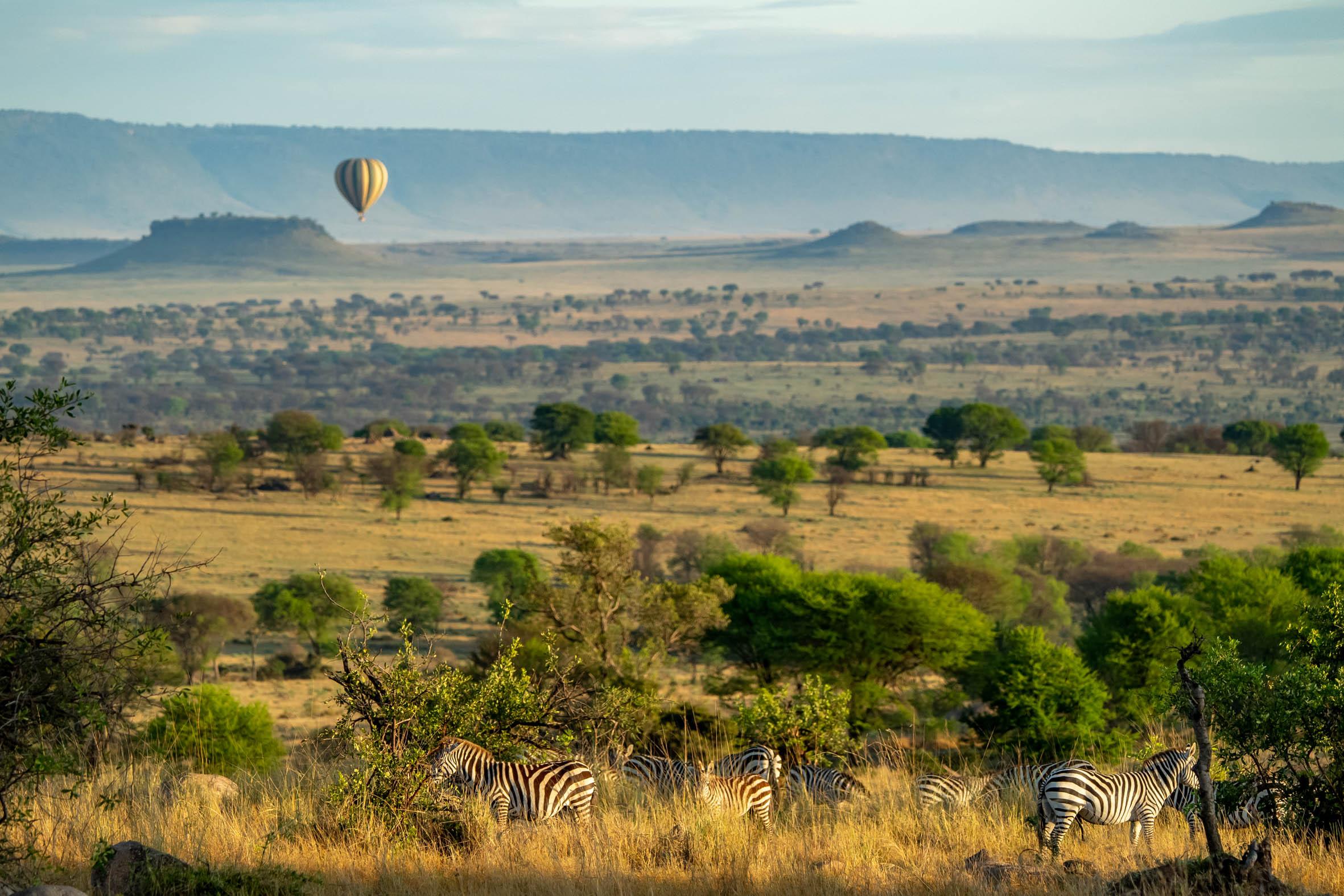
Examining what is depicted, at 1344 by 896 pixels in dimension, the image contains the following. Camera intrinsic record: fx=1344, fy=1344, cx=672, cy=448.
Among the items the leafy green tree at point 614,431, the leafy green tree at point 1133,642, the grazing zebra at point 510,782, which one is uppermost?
the grazing zebra at point 510,782

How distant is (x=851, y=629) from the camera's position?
29.8 m

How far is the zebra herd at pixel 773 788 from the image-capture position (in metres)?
9.73

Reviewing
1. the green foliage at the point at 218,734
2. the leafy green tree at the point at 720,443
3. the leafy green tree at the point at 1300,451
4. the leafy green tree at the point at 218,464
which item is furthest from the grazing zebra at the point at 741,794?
the leafy green tree at the point at 1300,451

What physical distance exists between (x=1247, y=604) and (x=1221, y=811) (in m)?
23.1

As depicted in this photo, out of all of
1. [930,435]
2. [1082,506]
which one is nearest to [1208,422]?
[930,435]

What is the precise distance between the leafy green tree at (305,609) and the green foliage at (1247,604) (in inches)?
1051

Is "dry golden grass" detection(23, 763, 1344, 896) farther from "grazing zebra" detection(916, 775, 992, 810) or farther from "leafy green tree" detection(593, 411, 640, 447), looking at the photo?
"leafy green tree" detection(593, 411, 640, 447)

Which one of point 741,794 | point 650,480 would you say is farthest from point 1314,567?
point 650,480

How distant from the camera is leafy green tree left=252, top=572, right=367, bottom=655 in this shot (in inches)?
1795

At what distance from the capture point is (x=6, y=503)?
8.45 meters

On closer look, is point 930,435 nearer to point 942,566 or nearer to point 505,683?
point 942,566

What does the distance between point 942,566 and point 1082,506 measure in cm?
2754

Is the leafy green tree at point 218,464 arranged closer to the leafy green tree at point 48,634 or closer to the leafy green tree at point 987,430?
the leafy green tree at point 987,430

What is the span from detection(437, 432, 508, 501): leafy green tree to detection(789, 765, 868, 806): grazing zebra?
60.7m
